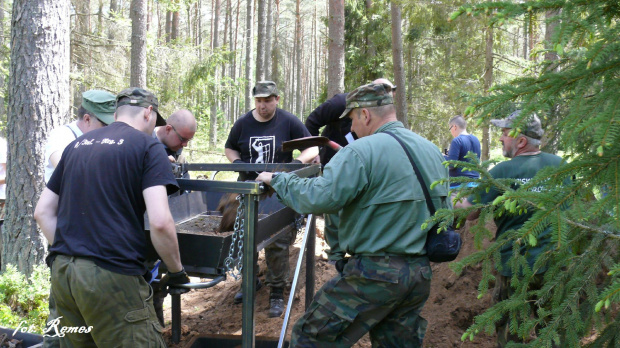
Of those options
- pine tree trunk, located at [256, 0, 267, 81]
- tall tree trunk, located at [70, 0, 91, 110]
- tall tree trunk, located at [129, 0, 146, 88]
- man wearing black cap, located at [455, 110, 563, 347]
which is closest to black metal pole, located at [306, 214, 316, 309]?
man wearing black cap, located at [455, 110, 563, 347]

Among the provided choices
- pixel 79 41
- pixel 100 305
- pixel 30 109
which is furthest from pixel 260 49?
pixel 100 305

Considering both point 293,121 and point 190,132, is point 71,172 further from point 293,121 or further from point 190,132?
point 293,121

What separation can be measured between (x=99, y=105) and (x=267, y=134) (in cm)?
201

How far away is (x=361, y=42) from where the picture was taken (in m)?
16.1

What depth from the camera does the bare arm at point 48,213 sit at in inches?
114

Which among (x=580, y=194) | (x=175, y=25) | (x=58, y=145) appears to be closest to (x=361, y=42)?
(x=175, y=25)

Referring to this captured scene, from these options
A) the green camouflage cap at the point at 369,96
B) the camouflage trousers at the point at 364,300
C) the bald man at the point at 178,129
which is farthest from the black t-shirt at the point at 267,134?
the camouflage trousers at the point at 364,300

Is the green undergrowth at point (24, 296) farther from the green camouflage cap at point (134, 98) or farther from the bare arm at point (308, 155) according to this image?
the bare arm at point (308, 155)

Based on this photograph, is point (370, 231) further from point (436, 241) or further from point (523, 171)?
point (523, 171)

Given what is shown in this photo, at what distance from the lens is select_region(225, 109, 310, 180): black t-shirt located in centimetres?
522

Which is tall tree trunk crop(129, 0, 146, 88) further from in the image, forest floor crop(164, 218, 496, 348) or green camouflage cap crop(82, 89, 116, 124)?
green camouflage cap crop(82, 89, 116, 124)

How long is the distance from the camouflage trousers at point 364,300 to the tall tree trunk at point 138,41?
7.84 metres

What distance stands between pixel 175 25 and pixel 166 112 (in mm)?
8049

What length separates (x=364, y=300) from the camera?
297 cm
